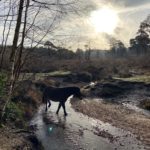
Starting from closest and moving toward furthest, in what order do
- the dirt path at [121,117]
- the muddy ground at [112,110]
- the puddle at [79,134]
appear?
the muddy ground at [112,110] → the puddle at [79,134] → the dirt path at [121,117]

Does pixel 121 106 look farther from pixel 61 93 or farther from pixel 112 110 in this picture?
pixel 61 93

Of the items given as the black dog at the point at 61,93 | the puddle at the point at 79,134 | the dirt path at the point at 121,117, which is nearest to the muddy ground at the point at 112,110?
the dirt path at the point at 121,117

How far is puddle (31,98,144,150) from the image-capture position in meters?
18.3

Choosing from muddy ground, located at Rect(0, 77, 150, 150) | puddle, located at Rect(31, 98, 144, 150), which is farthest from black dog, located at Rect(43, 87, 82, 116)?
puddle, located at Rect(31, 98, 144, 150)

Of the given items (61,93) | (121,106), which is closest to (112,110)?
(121,106)

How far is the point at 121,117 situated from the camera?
2738 centimetres

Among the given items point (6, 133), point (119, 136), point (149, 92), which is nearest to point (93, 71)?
point (149, 92)

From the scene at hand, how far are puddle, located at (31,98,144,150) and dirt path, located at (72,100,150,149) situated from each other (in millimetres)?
699

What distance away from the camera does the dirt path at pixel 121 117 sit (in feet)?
73.2

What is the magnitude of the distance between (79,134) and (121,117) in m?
7.42

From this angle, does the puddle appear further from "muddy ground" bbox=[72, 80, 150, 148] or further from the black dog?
the black dog

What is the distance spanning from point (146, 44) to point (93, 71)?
50.7 m

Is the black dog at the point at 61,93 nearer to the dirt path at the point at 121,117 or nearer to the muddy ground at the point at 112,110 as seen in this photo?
the muddy ground at the point at 112,110

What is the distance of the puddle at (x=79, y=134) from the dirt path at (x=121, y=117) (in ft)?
2.29
